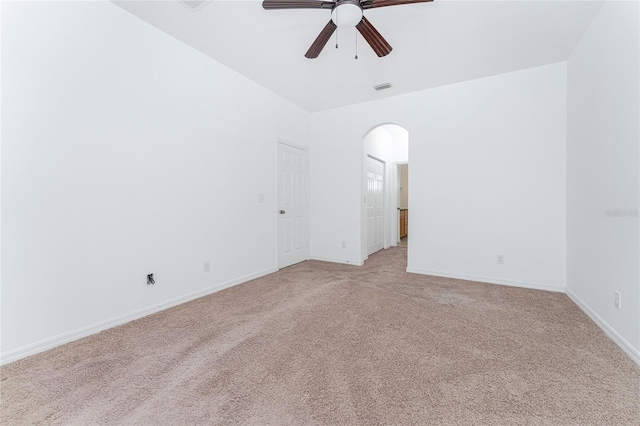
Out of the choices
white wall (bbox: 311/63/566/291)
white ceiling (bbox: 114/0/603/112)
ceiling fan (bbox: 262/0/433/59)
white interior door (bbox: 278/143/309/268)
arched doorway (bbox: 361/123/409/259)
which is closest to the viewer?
ceiling fan (bbox: 262/0/433/59)

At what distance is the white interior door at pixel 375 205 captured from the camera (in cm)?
518

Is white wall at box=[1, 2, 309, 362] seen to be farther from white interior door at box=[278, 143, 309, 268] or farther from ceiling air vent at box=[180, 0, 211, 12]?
white interior door at box=[278, 143, 309, 268]

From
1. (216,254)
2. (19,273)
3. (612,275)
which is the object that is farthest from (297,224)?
(612,275)

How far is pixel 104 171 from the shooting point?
2.18m

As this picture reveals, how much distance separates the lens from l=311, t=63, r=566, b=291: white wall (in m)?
3.17

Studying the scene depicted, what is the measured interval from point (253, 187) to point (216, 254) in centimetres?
103

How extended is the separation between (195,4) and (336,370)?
297 centimetres

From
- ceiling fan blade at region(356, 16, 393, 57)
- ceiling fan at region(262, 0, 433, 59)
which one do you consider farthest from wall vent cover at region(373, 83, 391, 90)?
ceiling fan at region(262, 0, 433, 59)

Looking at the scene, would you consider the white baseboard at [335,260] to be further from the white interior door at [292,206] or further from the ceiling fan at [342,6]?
the ceiling fan at [342,6]

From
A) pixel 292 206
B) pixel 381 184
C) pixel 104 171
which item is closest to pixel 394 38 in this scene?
pixel 292 206

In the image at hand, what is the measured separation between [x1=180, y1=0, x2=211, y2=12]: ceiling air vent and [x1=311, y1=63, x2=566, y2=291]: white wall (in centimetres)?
268

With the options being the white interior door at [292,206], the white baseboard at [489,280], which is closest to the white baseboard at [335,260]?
the white interior door at [292,206]

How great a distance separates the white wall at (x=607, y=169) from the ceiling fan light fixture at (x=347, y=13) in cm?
184

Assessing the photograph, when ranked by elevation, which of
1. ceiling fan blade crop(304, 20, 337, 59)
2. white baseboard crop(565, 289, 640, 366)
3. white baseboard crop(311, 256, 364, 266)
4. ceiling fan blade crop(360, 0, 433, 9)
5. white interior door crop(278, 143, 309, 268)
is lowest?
white baseboard crop(565, 289, 640, 366)
